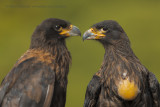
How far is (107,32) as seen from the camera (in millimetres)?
8500

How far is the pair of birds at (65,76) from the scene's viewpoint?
7.88m

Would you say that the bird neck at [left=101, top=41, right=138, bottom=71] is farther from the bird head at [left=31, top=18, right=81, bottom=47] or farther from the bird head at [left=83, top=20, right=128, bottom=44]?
the bird head at [left=31, top=18, right=81, bottom=47]

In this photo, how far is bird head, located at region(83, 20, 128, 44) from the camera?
332 inches

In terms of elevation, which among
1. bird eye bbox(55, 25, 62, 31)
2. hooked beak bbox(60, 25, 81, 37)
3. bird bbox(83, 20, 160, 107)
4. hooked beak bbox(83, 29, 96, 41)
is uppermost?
bird eye bbox(55, 25, 62, 31)

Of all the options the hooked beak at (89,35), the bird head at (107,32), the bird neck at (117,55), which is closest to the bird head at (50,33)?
the hooked beak at (89,35)

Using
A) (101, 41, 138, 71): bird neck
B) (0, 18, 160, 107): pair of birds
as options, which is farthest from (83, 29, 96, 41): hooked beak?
(101, 41, 138, 71): bird neck

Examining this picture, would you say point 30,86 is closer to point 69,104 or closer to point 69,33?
point 69,33

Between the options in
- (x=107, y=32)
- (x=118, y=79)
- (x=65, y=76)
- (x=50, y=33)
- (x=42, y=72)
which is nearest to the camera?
(x=42, y=72)

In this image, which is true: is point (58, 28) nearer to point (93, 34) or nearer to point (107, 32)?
point (93, 34)

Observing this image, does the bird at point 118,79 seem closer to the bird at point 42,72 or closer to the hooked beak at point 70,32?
the hooked beak at point 70,32

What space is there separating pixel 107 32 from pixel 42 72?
1287mm

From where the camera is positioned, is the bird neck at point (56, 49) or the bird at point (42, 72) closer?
the bird at point (42, 72)

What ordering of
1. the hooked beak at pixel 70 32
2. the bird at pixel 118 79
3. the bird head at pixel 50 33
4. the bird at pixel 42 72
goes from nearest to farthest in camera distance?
the bird at pixel 42 72 → the bird at pixel 118 79 → the bird head at pixel 50 33 → the hooked beak at pixel 70 32

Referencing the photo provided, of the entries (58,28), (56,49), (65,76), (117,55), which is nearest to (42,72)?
(65,76)
